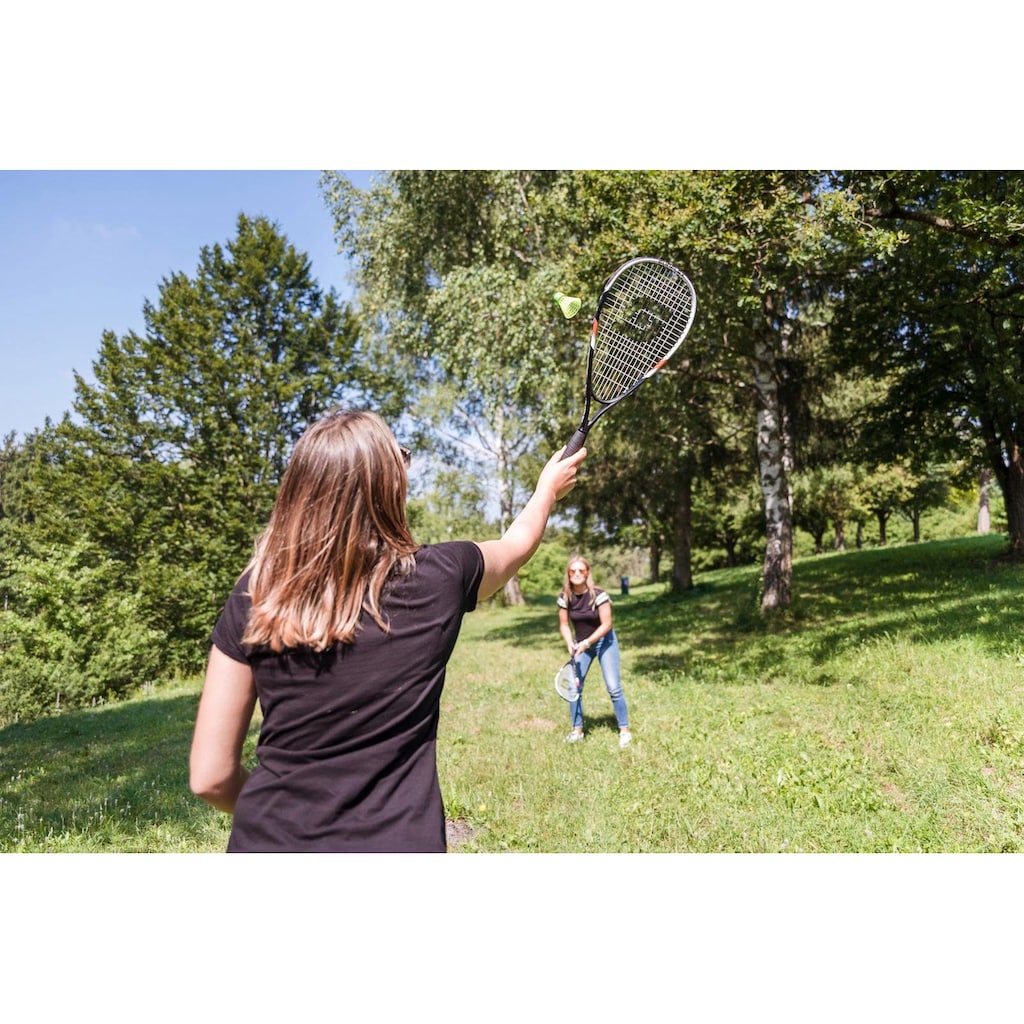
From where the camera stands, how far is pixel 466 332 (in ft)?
47.3

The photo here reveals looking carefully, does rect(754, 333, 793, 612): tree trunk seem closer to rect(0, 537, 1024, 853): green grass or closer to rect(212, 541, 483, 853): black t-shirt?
rect(0, 537, 1024, 853): green grass

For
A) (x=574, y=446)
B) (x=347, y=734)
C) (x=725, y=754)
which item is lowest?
(x=725, y=754)

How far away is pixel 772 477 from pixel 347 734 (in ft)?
41.5

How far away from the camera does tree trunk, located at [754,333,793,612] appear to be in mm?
13211

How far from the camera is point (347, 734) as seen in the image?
5.65 ft

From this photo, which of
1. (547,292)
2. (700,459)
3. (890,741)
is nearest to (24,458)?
(547,292)

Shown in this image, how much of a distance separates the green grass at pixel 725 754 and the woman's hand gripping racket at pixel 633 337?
314 centimetres

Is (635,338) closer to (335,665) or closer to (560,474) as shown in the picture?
(560,474)

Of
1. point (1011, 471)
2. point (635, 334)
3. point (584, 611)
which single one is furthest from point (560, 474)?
point (1011, 471)

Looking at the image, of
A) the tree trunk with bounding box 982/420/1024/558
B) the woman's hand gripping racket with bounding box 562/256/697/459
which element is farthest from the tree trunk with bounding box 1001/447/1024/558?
the woman's hand gripping racket with bounding box 562/256/697/459

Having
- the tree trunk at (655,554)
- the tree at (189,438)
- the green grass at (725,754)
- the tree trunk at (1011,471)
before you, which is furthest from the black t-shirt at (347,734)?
the tree trunk at (655,554)

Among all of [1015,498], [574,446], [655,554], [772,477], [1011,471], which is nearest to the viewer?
[574,446]

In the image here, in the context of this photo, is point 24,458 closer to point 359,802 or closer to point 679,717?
point 679,717

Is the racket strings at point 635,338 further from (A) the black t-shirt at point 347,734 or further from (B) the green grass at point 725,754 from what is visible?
(B) the green grass at point 725,754
